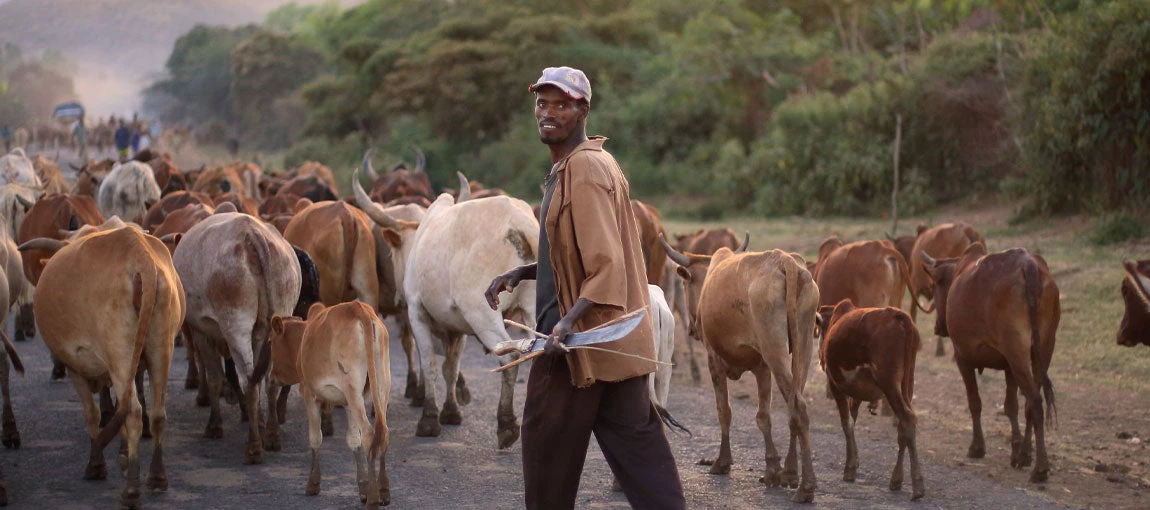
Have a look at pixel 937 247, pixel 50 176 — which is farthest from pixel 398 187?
pixel 937 247

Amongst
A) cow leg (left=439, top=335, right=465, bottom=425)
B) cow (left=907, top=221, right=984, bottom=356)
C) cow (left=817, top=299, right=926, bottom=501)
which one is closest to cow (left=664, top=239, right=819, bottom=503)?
cow (left=817, top=299, right=926, bottom=501)

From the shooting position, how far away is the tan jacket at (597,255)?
498cm

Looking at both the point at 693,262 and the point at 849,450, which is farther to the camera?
the point at 693,262

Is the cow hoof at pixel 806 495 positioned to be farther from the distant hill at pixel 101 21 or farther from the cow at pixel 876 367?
the distant hill at pixel 101 21

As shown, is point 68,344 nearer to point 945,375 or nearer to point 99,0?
point 945,375

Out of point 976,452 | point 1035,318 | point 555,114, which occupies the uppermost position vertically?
point 555,114

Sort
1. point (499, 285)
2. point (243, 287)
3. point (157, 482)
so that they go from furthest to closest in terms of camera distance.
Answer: point (243, 287) < point (157, 482) < point (499, 285)

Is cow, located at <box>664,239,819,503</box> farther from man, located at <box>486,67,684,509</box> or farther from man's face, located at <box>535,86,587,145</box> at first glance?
man's face, located at <box>535,86,587,145</box>

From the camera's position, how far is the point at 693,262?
988cm

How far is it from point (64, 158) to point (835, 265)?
45.9m

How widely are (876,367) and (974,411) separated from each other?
1.38 metres

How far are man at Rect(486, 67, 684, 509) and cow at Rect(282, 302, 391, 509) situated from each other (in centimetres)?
234

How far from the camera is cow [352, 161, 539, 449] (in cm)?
905

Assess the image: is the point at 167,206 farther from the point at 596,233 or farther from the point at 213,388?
the point at 596,233
